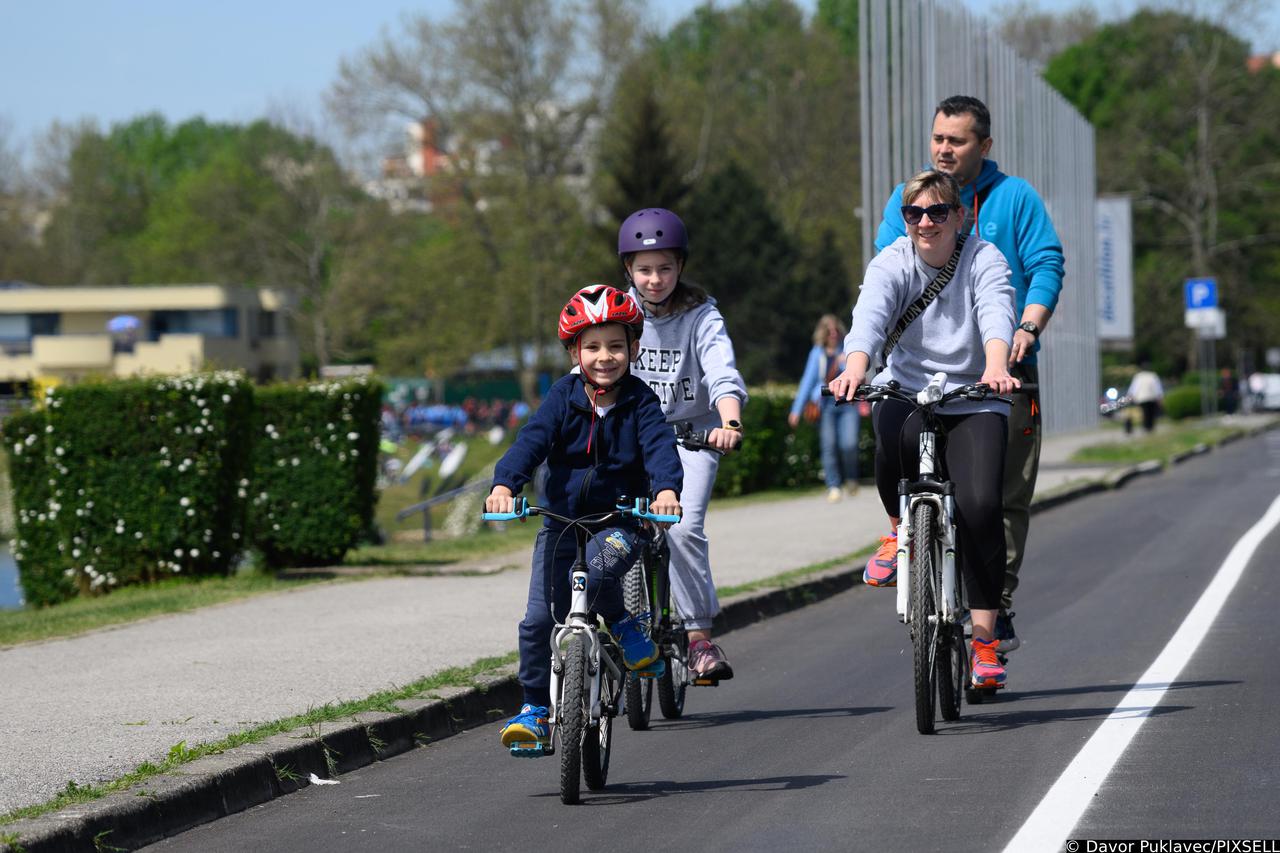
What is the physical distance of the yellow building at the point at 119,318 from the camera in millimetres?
83375

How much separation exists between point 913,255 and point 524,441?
74.6 inches

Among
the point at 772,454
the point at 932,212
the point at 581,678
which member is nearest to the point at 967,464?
the point at 932,212

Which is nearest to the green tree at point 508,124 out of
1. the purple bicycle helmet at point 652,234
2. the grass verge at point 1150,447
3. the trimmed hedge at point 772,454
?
the grass verge at point 1150,447

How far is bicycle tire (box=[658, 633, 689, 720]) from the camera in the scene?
7.39 meters

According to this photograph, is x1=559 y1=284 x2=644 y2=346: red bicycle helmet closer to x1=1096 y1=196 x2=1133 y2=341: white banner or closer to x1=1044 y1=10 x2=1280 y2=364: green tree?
x1=1096 y1=196 x2=1133 y2=341: white banner

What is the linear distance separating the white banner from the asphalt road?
34280 mm

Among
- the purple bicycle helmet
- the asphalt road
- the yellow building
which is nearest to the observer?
the asphalt road

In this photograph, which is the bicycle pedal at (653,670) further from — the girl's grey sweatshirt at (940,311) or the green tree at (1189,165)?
the green tree at (1189,165)

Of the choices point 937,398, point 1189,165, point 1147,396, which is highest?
point 1189,165

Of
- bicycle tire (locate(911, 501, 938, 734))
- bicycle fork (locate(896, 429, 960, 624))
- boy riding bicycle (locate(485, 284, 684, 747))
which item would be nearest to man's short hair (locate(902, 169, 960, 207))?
bicycle fork (locate(896, 429, 960, 624))

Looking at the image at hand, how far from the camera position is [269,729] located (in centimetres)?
684

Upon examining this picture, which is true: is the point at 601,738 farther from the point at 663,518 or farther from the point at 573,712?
the point at 663,518

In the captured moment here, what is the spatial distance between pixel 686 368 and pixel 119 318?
7735cm

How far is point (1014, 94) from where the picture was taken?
31109 millimetres
